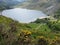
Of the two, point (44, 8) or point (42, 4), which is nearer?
point (44, 8)

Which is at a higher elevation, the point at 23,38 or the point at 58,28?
the point at 23,38

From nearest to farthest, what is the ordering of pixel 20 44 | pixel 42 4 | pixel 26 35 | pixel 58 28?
1. pixel 20 44
2. pixel 26 35
3. pixel 58 28
4. pixel 42 4

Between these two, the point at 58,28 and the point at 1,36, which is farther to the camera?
the point at 58,28

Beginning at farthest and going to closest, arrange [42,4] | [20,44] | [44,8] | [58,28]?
[42,4], [44,8], [58,28], [20,44]

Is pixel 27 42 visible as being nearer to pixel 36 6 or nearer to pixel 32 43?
pixel 32 43

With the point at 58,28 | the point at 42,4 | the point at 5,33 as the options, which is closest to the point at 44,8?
the point at 42,4

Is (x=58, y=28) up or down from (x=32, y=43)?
down

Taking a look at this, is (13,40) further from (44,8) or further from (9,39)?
(44,8)

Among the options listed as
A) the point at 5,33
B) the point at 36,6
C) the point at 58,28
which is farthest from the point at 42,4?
the point at 5,33

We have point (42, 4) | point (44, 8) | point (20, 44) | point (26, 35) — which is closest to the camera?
point (20, 44)
